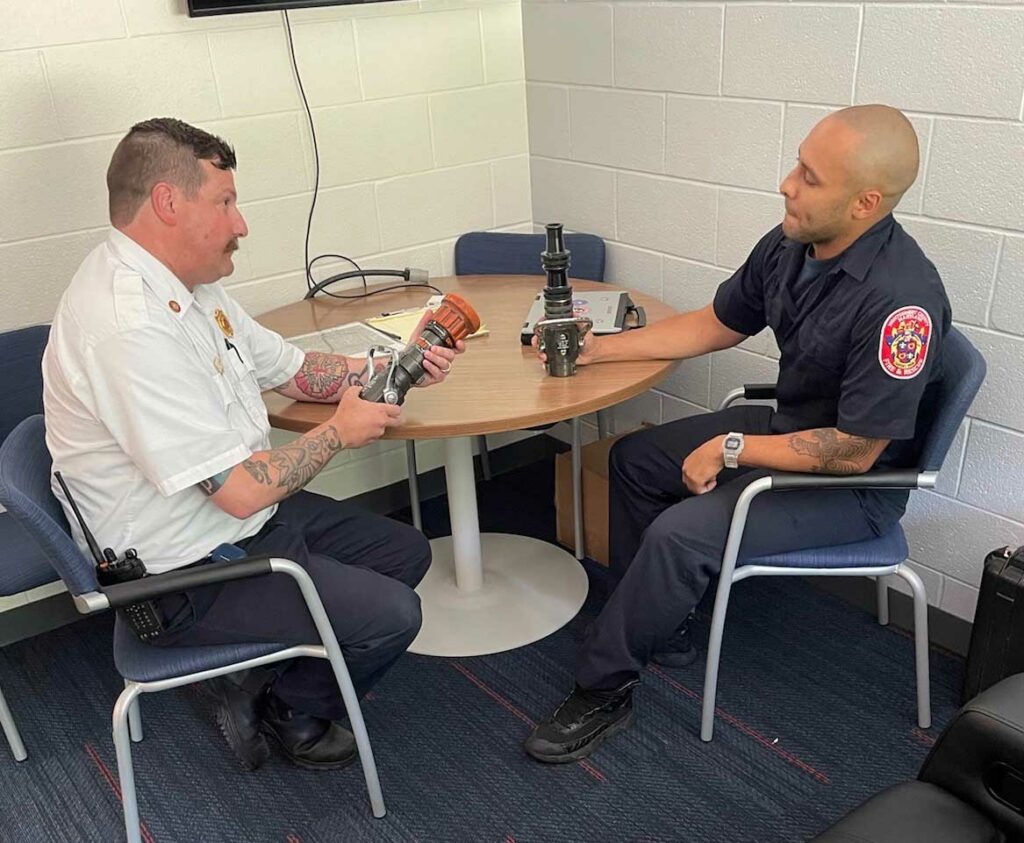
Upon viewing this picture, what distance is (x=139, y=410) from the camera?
5.12 ft

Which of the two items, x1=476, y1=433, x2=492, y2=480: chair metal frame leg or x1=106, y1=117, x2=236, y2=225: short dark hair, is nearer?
x1=106, y1=117, x2=236, y2=225: short dark hair

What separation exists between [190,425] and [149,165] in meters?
0.46

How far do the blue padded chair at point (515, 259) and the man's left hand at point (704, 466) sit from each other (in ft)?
2.36

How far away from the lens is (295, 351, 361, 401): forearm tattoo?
2.05 m

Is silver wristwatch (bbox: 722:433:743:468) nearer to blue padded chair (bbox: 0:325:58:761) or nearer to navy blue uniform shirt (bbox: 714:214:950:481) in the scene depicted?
navy blue uniform shirt (bbox: 714:214:950:481)

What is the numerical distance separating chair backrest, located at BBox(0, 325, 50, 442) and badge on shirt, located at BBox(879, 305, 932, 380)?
180cm

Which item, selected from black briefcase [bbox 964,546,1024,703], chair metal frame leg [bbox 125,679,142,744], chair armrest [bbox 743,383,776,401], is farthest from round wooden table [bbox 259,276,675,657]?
black briefcase [bbox 964,546,1024,703]

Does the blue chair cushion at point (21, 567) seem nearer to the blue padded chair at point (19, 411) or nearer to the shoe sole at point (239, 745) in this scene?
the blue padded chair at point (19, 411)

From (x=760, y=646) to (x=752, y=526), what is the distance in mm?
603

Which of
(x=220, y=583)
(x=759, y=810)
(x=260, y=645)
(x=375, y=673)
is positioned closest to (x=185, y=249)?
(x=220, y=583)

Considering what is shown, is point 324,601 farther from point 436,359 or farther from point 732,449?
point 732,449

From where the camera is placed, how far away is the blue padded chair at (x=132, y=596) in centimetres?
153

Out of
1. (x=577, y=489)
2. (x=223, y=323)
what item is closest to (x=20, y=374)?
(x=223, y=323)

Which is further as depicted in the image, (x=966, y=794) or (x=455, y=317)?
(x=455, y=317)
